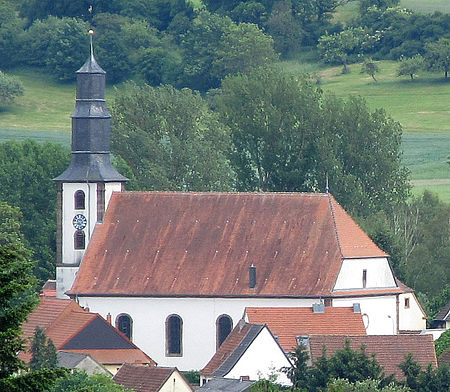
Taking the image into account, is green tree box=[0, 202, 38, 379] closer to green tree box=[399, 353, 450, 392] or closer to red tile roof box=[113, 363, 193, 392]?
red tile roof box=[113, 363, 193, 392]

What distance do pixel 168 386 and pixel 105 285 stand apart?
39.6 ft

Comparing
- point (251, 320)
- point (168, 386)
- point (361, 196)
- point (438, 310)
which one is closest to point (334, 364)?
point (168, 386)

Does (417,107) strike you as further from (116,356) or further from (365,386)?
(365,386)

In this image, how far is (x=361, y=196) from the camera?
7712 cm

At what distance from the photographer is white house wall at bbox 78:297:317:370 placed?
60844 millimetres

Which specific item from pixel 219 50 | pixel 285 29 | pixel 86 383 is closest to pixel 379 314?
pixel 86 383

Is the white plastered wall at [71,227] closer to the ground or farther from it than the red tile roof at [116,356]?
farther from it

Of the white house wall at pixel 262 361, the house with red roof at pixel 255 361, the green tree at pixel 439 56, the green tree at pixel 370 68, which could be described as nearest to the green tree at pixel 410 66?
the green tree at pixel 439 56

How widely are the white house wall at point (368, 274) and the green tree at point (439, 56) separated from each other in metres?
56.2

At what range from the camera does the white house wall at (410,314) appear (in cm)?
6384

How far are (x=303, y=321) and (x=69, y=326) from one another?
715cm

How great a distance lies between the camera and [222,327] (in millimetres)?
60688

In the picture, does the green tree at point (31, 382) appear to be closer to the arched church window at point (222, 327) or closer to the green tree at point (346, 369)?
the green tree at point (346, 369)

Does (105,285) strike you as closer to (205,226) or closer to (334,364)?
(205,226)
